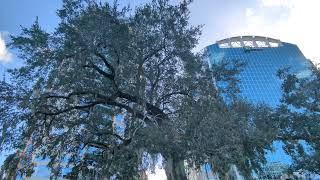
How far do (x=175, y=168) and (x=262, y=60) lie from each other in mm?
67310

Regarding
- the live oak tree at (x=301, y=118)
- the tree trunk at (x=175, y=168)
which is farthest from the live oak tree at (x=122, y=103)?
the live oak tree at (x=301, y=118)

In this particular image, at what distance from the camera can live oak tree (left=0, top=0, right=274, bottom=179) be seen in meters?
10.9

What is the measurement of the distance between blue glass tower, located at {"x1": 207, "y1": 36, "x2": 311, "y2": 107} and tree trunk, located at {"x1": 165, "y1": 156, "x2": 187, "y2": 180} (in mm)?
50800

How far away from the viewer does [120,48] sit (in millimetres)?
12648

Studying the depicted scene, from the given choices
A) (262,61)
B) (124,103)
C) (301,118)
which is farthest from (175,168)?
(262,61)

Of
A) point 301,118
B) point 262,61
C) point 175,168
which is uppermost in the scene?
point 262,61

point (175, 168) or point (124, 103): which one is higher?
point (124, 103)

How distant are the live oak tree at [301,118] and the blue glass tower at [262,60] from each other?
137 feet

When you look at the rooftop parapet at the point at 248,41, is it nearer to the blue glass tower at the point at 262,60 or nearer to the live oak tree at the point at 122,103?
the blue glass tower at the point at 262,60

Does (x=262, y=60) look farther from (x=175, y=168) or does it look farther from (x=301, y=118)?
(x=175, y=168)

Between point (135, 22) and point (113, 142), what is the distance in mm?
6122

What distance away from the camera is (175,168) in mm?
11977

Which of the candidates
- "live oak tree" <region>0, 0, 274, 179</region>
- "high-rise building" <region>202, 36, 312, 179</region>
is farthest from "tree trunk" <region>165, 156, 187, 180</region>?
"high-rise building" <region>202, 36, 312, 179</region>

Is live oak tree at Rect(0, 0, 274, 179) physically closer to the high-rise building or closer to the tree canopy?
the tree canopy
